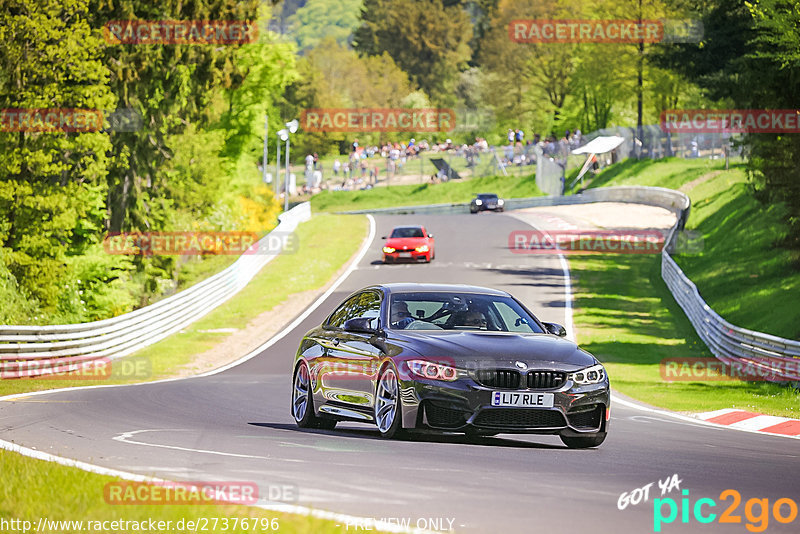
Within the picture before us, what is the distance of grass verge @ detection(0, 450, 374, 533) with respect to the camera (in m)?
6.50

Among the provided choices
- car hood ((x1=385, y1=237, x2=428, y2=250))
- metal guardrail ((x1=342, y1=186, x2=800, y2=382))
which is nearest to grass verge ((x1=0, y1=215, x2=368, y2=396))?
car hood ((x1=385, y1=237, x2=428, y2=250))

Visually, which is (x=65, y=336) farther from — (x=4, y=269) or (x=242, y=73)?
(x=242, y=73)

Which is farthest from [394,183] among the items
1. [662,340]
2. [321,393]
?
[321,393]

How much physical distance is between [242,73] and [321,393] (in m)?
39.0

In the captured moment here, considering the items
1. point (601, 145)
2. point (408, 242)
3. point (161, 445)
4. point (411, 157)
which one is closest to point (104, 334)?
point (161, 445)

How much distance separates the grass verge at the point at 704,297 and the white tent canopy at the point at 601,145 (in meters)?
21.8

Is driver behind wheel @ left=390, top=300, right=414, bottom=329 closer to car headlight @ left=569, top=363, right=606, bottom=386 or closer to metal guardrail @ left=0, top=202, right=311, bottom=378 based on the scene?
car headlight @ left=569, top=363, right=606, bottom=386

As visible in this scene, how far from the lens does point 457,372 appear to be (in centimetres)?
1090

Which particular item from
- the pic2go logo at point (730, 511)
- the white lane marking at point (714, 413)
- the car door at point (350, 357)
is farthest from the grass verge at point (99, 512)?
the white lane marking at point (714, 413)

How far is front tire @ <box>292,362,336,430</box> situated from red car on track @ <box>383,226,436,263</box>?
1347 inches

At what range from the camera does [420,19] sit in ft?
536

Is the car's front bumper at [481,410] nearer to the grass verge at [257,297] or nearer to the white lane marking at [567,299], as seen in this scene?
the grass verge at [257,297]

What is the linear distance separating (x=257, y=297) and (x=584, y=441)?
1258 inches

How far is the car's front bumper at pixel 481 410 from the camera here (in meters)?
10.8
